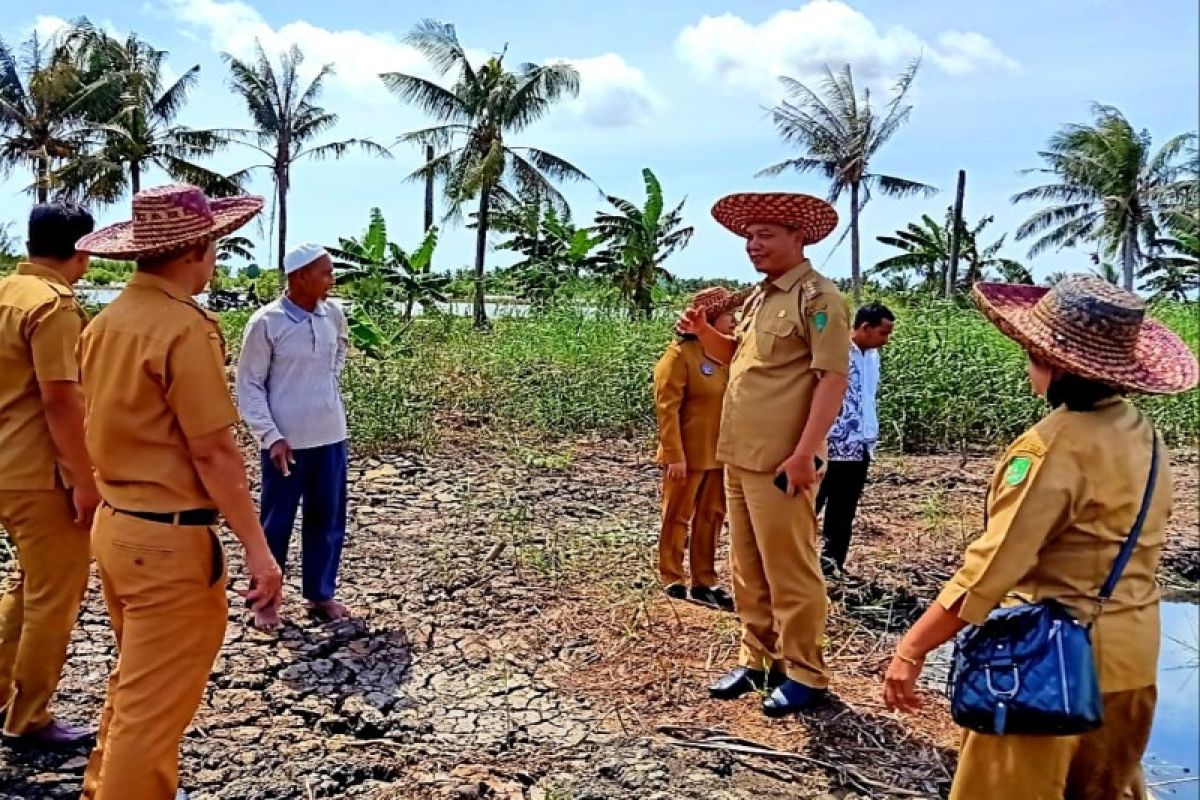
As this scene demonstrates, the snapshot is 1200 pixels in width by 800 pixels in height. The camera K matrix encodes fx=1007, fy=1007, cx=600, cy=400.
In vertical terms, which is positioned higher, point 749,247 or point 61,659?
point 749,247

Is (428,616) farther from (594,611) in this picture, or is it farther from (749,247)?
(749,247)

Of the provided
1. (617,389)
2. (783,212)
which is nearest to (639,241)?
(617,389)

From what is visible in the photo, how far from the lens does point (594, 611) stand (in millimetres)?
4668

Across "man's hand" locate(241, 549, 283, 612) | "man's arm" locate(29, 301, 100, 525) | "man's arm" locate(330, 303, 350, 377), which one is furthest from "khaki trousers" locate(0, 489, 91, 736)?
"man's arm" locate(330, 303, 350, 377)

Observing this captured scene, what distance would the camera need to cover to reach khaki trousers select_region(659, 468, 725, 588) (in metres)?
4.85

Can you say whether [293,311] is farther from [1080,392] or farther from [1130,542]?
[1130,542]

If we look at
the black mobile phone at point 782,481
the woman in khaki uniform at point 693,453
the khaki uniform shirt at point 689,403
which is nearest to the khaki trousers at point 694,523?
the woman in khaki uniform at point 693,453

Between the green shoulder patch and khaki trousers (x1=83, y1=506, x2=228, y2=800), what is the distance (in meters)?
1.80

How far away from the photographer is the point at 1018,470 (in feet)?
6.42

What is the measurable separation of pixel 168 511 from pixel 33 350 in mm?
945

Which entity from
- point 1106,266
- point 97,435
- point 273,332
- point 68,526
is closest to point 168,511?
point 97,435

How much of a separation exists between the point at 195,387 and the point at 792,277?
1999 millimetres

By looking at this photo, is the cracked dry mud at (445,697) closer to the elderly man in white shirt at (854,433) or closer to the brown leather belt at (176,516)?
the elderly man in white shirt at (854,433)

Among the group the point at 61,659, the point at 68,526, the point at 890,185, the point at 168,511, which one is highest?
the point at 890,185
